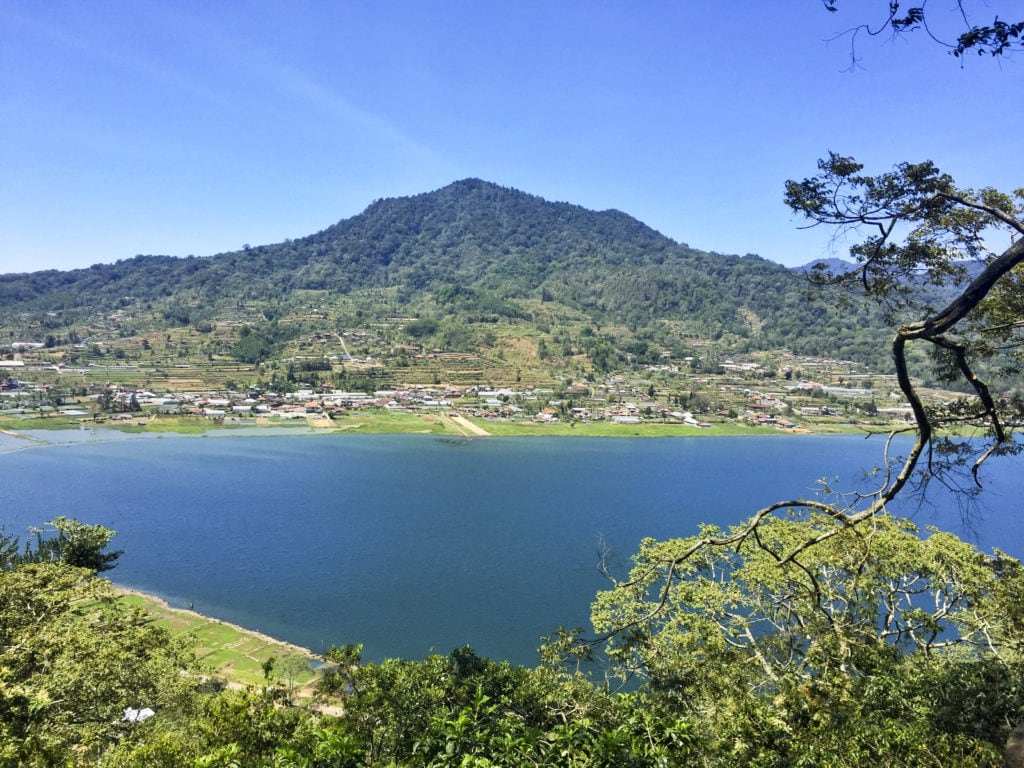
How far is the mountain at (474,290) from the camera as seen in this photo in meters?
84.0

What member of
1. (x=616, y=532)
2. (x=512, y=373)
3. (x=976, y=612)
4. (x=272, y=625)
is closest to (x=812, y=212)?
(x=976, y=612)

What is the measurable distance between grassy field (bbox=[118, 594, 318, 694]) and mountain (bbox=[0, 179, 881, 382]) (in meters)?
59.5

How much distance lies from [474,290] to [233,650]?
98.6 metres

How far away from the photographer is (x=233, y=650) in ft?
44.9

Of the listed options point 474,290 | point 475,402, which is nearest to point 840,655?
point 475,402

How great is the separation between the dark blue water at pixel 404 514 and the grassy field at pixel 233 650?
732 mm

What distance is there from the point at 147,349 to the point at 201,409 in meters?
29.8

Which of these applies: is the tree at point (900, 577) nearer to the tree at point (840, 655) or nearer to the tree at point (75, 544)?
the tree at point (840, 655)

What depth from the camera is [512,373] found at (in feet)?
A: 220

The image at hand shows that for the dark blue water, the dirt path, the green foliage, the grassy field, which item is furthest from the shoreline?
the dirt path

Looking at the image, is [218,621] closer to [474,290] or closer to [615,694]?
[615,694]

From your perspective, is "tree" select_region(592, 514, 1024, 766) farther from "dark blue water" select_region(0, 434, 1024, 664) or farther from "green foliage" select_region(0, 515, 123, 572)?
"green foliage" select_region(0, 515, 123, 572)

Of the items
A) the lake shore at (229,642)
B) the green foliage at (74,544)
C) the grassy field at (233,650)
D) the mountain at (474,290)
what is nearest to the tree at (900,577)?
the grassy field at (233,650)

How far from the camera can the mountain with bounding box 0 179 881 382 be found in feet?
276
